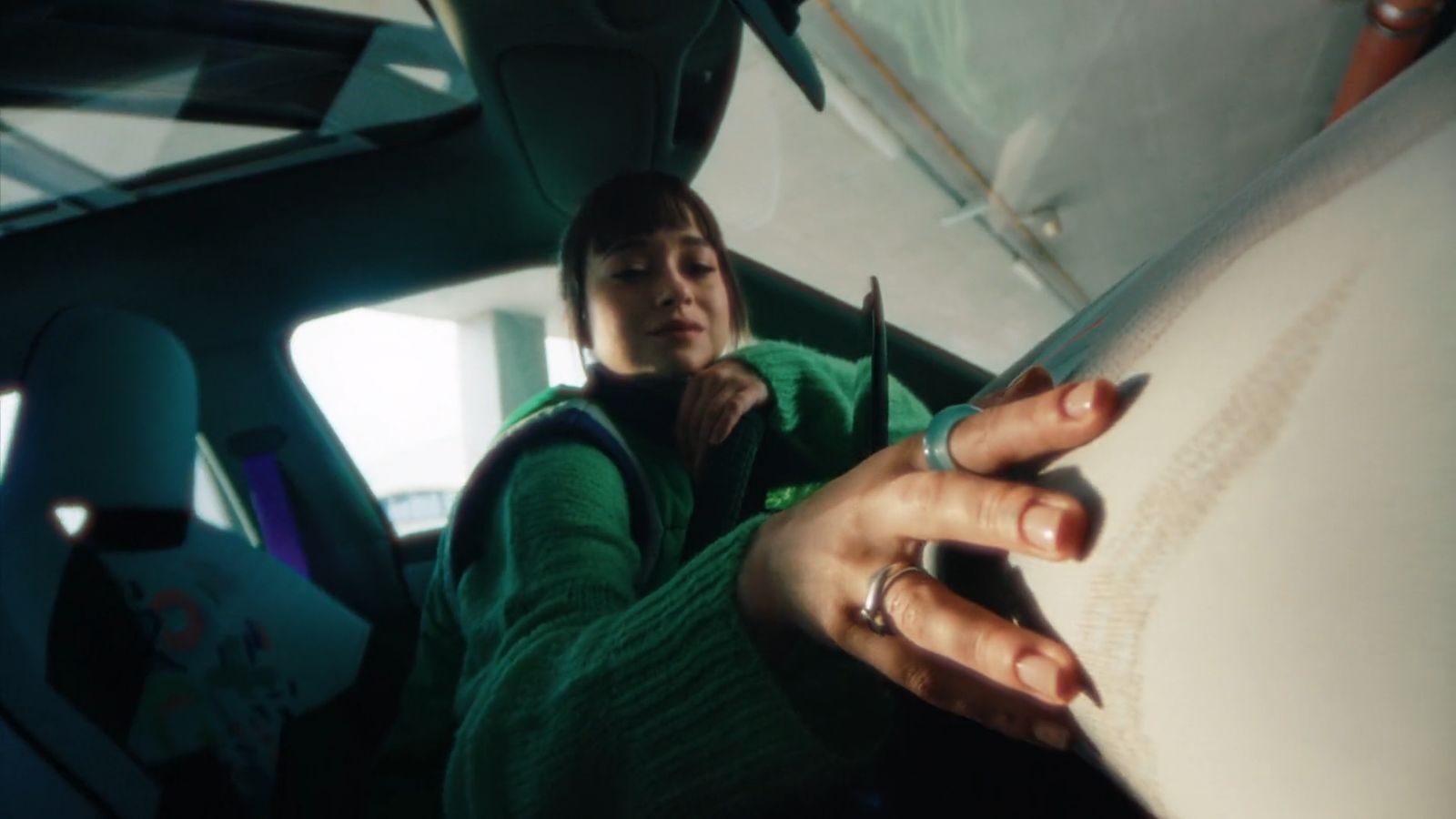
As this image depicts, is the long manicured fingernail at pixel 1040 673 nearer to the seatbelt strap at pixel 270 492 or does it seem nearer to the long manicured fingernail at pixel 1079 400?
the long manicured fingernail at pixel 1079 400

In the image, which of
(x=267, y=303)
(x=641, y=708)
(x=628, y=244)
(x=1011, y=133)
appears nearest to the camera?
(x=641, y=708)

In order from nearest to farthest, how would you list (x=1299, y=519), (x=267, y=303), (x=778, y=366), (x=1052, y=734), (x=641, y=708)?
(x=1299, y=519)
(x=1052, y=734)
(x=641, y=708)
(x=778, y=366)
(x=267, y=303)

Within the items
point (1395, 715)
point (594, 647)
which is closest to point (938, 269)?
point (594, 647)

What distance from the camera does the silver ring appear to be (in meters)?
0.33

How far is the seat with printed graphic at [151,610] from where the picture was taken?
852 millimetres

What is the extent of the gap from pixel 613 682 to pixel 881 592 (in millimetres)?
209

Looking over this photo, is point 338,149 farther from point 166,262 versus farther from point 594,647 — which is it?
point 594,647

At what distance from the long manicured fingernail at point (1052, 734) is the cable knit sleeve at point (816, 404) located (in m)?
0.52

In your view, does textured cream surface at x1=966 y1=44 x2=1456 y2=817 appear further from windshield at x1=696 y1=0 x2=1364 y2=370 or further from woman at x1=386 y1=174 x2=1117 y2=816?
windshield at x1=696 y1=0 x2=1364 y2=370

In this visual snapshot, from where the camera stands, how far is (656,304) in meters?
1.07

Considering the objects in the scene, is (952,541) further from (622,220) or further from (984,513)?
(622,220)

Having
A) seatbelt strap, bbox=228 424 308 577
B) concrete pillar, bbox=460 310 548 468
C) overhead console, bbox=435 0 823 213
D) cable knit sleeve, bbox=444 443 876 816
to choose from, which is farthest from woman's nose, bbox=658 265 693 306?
concrete pillar, bbox=460 310 548 468

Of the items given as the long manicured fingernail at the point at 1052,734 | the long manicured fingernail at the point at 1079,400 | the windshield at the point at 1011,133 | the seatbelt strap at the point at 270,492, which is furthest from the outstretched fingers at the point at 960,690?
the windshield at the point at 1011,133

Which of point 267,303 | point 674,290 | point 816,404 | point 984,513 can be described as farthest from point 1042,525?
point 267,303
